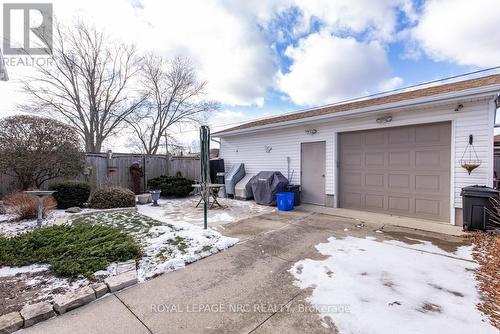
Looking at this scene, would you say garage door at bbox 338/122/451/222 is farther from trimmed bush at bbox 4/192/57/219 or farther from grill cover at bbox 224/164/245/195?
trimmed bush at bbox 4/192/57/219

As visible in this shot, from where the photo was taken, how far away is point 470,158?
4.51 meters

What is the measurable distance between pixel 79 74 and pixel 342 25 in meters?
14.8

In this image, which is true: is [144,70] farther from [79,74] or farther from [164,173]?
[164,173]

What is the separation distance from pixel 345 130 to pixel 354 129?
25 centimetres

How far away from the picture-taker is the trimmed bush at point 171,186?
881cm

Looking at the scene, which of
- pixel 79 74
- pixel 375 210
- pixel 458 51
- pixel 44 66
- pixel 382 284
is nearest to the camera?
pixel 382 284

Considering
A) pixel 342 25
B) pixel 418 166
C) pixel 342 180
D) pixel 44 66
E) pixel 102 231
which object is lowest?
pixel 102 231

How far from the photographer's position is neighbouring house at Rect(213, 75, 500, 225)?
4473 mm

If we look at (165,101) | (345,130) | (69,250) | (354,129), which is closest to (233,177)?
(345,130)

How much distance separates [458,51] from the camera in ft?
23.1

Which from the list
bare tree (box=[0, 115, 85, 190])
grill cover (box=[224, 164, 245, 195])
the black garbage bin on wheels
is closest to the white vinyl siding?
grill cover (box=[224, 164, 245, 195])

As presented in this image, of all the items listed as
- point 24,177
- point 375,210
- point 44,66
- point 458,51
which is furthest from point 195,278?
point 44,66

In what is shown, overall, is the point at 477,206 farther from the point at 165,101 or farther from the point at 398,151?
the point at 165,101

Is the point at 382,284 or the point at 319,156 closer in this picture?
the point at 382,284
